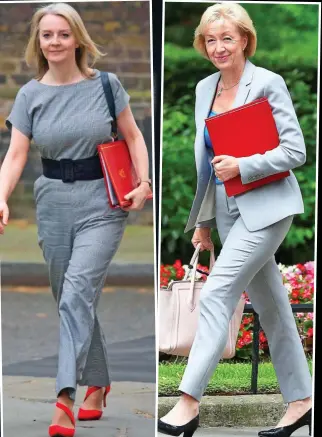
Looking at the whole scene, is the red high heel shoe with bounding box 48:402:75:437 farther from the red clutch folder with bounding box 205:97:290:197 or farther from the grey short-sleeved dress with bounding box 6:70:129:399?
the red clutch folder with bounding box 205:97:290:197

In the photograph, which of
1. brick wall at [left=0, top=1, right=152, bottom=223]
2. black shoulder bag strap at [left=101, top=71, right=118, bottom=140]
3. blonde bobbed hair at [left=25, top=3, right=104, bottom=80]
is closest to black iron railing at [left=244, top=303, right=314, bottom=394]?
brick wall at [left=0, top=1, right=152, bottom=223]

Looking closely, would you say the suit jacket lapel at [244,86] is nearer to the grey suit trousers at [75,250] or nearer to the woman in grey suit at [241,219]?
the woman in grey suit at [241,219]

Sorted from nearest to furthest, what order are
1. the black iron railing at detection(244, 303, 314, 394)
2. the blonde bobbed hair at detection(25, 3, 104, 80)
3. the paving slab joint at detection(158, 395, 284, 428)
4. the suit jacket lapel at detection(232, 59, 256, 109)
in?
the suit jacket lapel at detection(232, 59, 256, 109) < the blonde bobbed hair at detection(25, 3, 104, 80) < the paving slab joint at detection(158, 395, 284, 428) < the black iron railing at detection(244, 303, 314, 394)

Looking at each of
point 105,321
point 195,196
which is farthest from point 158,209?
point 105,321

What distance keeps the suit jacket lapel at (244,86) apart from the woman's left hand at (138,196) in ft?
1.91

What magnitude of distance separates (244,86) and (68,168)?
869mm

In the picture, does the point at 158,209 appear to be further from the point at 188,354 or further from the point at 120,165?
the point at 188,354

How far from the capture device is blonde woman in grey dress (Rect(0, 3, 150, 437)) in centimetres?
621

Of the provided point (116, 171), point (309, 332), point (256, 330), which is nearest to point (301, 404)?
point (256, 330)

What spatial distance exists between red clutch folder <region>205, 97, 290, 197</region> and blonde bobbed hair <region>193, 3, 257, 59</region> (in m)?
0.31

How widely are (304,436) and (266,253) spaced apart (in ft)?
2.98

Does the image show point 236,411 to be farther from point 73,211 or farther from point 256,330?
point 73,211

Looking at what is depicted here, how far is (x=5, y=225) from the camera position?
20.8ft

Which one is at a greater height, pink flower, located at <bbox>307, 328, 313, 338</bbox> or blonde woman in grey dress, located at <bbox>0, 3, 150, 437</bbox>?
blonde woman in grey dress, located at <bbox>0, 3, 150, 437</bbox>
